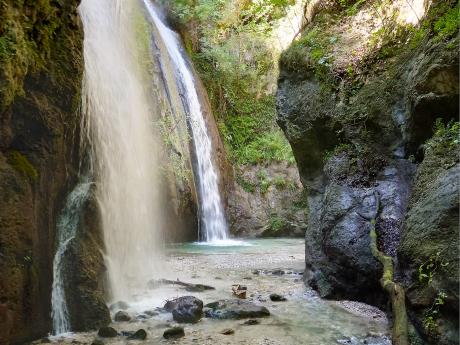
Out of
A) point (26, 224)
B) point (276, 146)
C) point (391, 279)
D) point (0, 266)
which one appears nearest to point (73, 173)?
point (26, 224)

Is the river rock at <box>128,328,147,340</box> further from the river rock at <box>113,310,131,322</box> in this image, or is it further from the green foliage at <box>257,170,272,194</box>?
the green foliage at <box>257,170,272,194</box>

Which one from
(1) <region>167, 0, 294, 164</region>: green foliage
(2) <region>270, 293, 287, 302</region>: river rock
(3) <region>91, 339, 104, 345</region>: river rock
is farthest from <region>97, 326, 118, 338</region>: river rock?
(1) <region>167, 0, 294, 164</region>: green foliage

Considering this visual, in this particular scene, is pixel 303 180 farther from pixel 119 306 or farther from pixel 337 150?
pixel 119 306

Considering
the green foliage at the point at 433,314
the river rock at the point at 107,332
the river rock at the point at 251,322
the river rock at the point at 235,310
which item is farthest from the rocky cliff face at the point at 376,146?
the river rock at the point at 107,332

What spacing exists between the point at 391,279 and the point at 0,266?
3.50 m

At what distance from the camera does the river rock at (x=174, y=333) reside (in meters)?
4.20

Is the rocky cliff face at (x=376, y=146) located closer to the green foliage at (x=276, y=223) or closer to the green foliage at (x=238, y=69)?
the green foliage at (x=276, y=223)

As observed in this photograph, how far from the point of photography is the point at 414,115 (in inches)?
191

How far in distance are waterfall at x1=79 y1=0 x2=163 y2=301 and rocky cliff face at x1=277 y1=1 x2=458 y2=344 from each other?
2.87m

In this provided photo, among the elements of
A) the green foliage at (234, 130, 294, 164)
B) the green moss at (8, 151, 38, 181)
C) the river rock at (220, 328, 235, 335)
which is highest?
the green foliage at (234, 130, 294, 164)

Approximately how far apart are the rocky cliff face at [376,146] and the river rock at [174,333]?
84.8 inches

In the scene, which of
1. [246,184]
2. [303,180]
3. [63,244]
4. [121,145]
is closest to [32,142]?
[63,244]

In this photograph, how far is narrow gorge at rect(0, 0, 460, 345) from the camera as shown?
377 cm

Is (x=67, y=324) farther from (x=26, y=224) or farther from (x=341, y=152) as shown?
(x=341, y=152)
